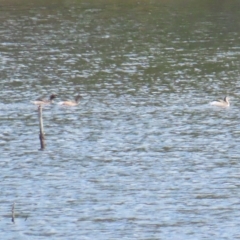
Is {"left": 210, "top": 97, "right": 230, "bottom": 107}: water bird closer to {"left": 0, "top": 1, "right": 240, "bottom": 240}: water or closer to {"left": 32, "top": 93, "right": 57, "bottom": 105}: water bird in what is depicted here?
{"left": 0, "top": 1, "right": 240, "bottom": 240}: water

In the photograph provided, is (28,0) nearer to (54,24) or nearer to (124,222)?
(54,24)

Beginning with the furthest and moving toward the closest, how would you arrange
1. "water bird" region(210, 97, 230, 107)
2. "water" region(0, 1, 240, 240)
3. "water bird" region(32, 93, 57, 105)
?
"water bird" region(32, 93, 57, 105)
"water bird" region(210, 97, 230, 107)
"water" region(0, 1, 240, 240)

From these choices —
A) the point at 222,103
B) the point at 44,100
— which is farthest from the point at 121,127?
the point at 222,103

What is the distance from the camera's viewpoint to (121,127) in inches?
1809

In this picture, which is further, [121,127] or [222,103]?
[222,103]

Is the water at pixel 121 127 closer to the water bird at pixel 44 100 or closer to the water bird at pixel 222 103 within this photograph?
the water bird at pixel 44 100

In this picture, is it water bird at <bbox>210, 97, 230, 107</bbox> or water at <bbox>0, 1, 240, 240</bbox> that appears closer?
water at <bbox>0, 1, 240, 240</bbox>

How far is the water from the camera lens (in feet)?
102

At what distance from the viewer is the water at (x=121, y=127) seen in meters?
31.1

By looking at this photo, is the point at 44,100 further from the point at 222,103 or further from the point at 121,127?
the point at 222,103

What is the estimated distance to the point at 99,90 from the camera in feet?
183

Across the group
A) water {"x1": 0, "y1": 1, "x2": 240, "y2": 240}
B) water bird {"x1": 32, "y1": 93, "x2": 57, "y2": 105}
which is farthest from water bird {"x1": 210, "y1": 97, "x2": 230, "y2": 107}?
water bird {"x1": 32, "y1": 93, "x2": 57, "y2": 105}

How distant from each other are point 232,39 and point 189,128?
101ft

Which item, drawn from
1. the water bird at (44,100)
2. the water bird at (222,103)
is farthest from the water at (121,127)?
the water bird at (222,103)
